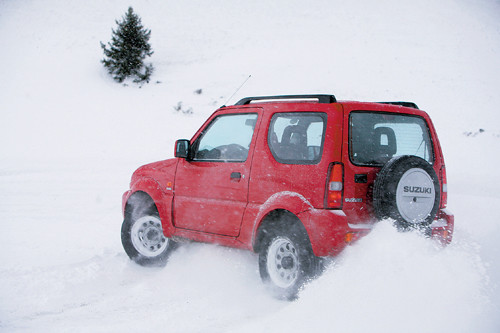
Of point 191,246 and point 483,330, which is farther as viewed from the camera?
point 191,246

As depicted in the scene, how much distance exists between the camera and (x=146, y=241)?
548 centimetres

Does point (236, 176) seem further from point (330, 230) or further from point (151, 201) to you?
point (151, 201)

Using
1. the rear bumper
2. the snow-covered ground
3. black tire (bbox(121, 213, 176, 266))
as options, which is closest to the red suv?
the rear bumper

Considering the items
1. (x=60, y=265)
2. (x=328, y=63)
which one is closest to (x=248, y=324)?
(x=60, y=265)

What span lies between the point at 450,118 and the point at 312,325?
2395 centimetres

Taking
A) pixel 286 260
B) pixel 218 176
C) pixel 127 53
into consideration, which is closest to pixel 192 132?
pixel 127 53

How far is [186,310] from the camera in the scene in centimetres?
394

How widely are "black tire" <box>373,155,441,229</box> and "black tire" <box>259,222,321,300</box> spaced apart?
67cm

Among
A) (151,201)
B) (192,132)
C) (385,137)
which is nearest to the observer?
(385,137)

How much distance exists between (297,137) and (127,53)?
28700mm

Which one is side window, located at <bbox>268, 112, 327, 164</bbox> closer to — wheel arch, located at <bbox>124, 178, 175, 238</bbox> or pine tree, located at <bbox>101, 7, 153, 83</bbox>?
wheel arch, located at <bbox>124, 178, 175, 238</bbox>

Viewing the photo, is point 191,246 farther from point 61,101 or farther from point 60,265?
point 61,101

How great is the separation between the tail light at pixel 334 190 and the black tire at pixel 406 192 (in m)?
0.29

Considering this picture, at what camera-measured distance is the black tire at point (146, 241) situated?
17.6ft
